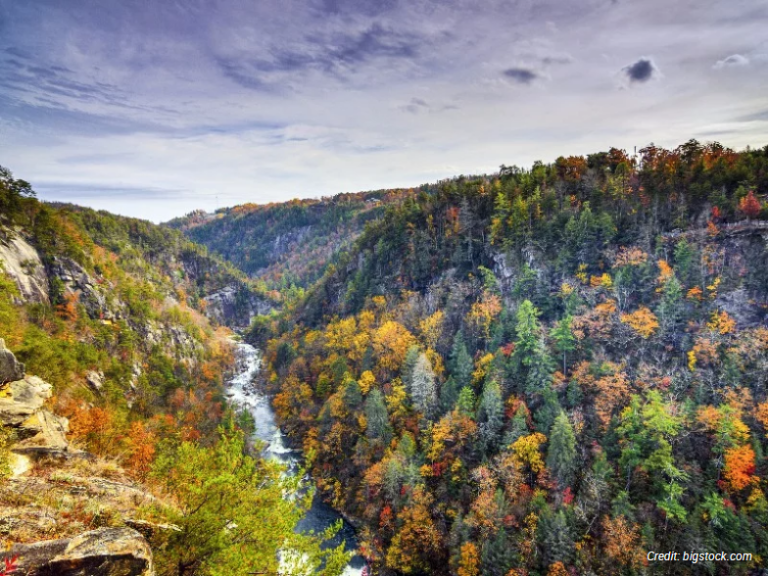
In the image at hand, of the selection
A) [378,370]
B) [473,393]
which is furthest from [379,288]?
[473,393]

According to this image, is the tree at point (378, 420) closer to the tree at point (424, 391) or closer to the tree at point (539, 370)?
the tree at point (424, 391)

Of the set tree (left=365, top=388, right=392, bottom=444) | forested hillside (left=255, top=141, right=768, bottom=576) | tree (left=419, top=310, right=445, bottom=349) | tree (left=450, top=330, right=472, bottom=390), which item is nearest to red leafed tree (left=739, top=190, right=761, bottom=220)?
forested hillside (left=255, top=141, right=768, bottom=576)

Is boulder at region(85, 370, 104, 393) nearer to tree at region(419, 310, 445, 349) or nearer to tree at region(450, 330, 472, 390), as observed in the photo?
tree at region(450, 330, 472, 390)

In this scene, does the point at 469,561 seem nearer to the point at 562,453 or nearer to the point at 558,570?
the point at 558,570

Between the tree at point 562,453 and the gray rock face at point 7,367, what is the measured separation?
54790 mm

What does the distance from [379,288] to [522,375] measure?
1978 inches

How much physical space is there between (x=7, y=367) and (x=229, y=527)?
15.3 m

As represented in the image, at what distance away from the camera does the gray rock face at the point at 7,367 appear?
725 inches

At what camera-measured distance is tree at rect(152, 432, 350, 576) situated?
469 inches

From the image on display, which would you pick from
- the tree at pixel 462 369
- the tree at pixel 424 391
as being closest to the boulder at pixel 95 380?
the tree at pixel 424 391

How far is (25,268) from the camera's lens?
6550cm

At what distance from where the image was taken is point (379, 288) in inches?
4215

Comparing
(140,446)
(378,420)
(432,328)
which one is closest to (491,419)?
(378,420)

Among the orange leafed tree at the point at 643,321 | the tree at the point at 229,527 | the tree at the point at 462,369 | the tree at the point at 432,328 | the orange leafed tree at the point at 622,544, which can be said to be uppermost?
the tree at the point at 229,527
